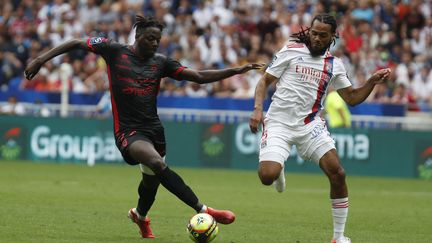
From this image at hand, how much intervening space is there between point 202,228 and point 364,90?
2425 mm

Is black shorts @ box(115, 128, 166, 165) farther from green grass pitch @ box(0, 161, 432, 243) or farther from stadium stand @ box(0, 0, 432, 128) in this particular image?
stadium stand @ box(0, 0, 432, 128)

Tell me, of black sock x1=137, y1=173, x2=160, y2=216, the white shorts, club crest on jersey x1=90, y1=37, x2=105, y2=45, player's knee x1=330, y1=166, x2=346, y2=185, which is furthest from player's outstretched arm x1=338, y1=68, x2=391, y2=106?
club crest on jersey x1=90, y1=37, x2=105, y2=45

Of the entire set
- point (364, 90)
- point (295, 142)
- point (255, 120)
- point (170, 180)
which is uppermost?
point (364, 90)

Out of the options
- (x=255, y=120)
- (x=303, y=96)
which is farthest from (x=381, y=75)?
(x=255, y=120)

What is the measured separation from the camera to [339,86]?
11.0m

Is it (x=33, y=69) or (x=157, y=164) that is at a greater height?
(x=33, y=69)

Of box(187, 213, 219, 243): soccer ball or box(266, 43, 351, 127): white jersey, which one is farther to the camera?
box(266, 43, 351, 127): white jersey

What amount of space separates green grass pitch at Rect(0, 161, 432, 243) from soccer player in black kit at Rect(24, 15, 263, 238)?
85 centimetres

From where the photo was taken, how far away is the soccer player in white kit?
10.4 meters

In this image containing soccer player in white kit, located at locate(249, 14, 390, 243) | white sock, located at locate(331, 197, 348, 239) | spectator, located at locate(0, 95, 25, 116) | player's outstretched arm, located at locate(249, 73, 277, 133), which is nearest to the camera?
player's outstretched arm, located at locate(249, 73, 277, 133)

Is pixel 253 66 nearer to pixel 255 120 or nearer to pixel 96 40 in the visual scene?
pixel 255 120

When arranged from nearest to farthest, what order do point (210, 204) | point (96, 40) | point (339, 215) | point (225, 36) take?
point (339, 215)
point (96, 40)
point (210, 204)
point (225, 36)

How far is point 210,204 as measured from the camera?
15242mm

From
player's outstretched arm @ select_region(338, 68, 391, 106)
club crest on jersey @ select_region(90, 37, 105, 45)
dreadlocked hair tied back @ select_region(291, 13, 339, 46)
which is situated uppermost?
dreadlocked hair tied back @ select_region(291, 13, 339, 46)
